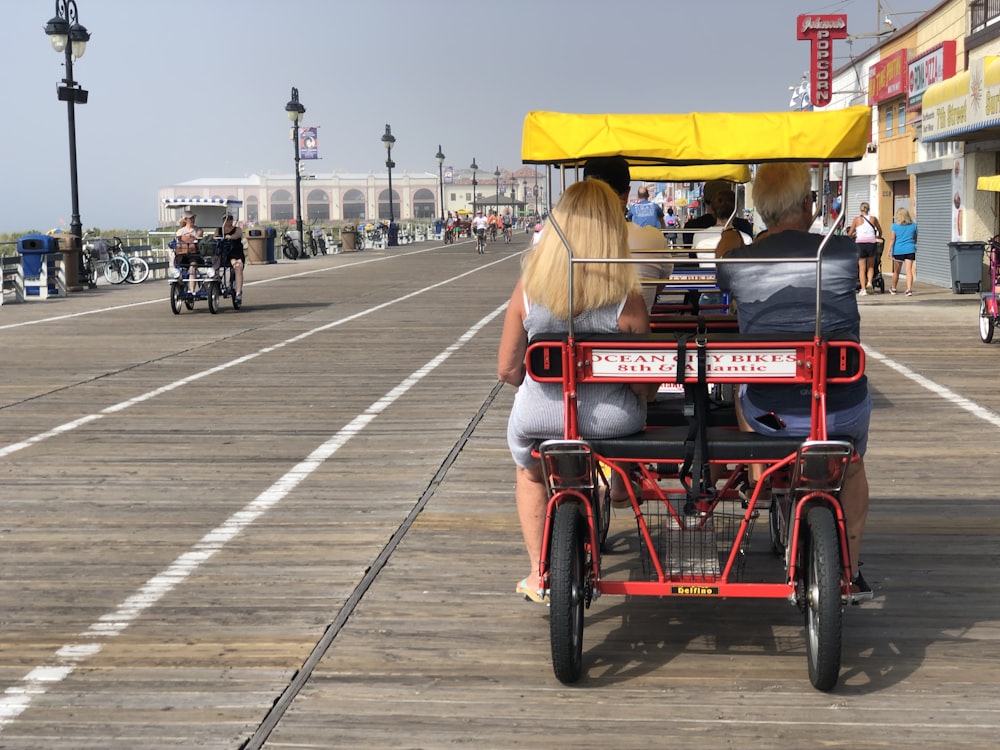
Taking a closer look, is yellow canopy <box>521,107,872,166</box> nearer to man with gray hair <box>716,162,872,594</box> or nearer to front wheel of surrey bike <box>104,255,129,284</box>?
man with gray hair <box>716,162,872,594</box>

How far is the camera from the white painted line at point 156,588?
194 inches

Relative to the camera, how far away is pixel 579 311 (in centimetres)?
526

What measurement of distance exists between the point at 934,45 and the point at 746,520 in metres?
30.0

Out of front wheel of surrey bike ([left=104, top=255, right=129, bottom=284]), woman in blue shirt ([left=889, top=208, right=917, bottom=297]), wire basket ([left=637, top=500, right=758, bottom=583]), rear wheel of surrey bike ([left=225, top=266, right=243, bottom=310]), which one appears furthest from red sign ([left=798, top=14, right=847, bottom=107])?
wire basket ([left=637, top=500, right=758, bottom=583])

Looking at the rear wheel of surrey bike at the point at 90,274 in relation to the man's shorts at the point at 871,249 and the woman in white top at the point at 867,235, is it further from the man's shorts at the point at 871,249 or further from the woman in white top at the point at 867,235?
the man's shorts at the point at 871,249

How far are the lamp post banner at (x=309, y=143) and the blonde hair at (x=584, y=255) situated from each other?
310ft

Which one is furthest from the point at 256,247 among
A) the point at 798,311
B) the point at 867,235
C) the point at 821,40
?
the point at 798,311

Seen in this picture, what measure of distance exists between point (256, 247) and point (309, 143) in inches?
2049

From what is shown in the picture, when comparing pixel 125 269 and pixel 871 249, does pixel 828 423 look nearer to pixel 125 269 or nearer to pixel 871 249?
pixel 871 249

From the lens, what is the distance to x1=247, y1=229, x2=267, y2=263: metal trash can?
48.4 meters

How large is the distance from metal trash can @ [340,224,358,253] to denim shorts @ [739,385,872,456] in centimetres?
5894

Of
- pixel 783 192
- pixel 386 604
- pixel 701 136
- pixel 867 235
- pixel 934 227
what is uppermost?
pixel 701 136

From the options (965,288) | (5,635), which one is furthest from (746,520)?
(965,288)

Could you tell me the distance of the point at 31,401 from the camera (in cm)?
1287
